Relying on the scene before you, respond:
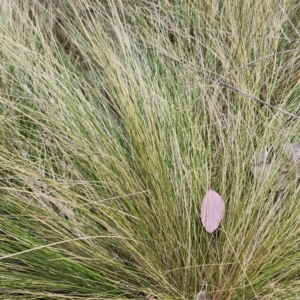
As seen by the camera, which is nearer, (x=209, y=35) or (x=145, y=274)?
(x=145, y=274)

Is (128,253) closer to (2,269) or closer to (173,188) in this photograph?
(173,188)

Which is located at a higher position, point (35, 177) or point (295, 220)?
point (35, 177)

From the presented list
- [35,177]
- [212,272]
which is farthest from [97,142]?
[212,272]
